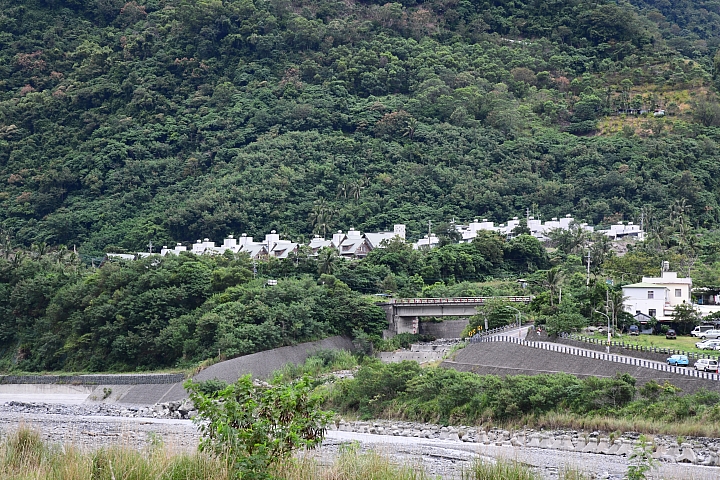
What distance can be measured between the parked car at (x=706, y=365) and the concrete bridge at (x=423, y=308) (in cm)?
2670

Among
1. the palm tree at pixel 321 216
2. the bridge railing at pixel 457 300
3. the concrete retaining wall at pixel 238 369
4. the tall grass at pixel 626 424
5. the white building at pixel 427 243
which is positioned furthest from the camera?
the palm tree at pixel 321 216

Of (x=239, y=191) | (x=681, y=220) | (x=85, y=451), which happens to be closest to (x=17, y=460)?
(x=85, y=451)

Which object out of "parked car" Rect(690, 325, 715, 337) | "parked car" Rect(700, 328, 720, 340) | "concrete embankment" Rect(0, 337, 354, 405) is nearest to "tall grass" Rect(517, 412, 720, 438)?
"parked car" Rect(700, 328, 720, 340)

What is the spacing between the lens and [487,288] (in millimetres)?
83875

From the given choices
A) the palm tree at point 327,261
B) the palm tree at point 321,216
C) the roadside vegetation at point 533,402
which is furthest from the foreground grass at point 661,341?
the palm tree at point 321,216

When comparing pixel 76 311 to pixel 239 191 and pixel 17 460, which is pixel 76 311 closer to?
pixel 239 191

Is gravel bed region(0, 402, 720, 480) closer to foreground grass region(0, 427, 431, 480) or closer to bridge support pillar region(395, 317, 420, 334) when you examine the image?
foreground grass region(0, 427, 431, 480)

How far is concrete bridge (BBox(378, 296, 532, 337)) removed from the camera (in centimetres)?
7544

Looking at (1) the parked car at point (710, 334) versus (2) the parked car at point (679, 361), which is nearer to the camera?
(2) the parked car at point (679, 361)

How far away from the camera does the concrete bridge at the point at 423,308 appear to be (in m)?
75.4

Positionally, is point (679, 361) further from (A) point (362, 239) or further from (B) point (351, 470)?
Answer: (A) point (362, 239)

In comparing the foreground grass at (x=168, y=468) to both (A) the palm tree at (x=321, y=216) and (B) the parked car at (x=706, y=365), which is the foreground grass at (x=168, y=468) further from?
(A) the palm tree at (x=321, y=216)

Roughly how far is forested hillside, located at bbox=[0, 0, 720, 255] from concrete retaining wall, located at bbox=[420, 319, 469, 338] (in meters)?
28.3

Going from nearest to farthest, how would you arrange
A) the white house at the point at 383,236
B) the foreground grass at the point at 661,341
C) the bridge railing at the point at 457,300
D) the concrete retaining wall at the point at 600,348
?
the concrete retaining wall at the point at 600,348 < the foreground grass at the point at 661,341 < the bridge railing at the point at 457,300 < the white house at the point at 383,236
